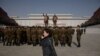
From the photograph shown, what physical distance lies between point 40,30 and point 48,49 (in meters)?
8.61

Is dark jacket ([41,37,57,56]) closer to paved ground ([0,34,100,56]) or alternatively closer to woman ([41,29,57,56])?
woman ([41,29,57,56])

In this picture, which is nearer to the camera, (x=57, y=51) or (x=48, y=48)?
(x=48, y=48)

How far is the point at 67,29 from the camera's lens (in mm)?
14055

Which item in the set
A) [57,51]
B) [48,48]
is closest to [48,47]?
[48,48]

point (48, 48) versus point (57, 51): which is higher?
point (48, 48)

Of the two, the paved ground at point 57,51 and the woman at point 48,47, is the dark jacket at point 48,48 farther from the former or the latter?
the paved ground at point 57,51

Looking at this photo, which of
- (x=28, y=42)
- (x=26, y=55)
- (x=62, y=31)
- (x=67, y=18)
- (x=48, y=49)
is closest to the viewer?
(x=48, y=49)

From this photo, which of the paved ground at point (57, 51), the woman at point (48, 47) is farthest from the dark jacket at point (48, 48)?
the paved ground at point (57, 51)

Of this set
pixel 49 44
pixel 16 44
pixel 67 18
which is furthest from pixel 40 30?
pixel 67 18

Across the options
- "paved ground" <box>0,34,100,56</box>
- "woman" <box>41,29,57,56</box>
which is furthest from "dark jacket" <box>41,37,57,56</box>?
"paved ground" <box>0,34,100,56</box>

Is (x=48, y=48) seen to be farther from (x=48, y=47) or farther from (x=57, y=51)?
(x=57, y=51)

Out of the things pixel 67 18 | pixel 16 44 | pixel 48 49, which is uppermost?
pixel 48 49

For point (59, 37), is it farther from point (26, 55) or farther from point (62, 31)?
point (26, 55)

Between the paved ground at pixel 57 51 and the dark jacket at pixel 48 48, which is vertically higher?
the dark jacket at pixel 48 48
